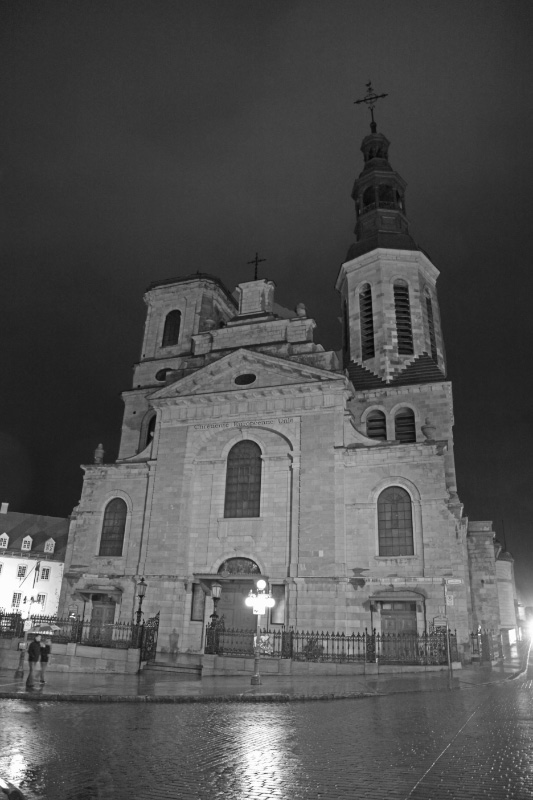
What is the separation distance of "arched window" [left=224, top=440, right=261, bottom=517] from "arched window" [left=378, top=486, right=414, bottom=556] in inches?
241

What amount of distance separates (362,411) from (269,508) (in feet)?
28.2

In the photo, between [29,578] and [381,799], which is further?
[29,578]

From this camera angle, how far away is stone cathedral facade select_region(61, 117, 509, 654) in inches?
974

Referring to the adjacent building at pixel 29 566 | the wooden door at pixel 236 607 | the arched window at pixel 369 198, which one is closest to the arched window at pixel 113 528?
the wooden door at pixel 236 607

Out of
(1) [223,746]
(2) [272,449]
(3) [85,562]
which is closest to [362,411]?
(2) [272,449]

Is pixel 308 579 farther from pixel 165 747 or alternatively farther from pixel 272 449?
pixel 165 747

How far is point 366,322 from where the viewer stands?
35.9 meters

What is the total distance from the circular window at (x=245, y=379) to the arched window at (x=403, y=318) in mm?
9581

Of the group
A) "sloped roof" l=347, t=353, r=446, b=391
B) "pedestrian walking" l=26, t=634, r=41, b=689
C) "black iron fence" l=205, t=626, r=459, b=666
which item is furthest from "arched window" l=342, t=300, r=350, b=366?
"pedestrian walking" l=26, t=634, r=41, b=689

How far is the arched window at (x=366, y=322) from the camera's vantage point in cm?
3478

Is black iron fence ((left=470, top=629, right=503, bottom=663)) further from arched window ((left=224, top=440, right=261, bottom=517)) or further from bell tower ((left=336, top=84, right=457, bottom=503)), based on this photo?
arched window ((left=224, top=440, right=261, bottom=517))

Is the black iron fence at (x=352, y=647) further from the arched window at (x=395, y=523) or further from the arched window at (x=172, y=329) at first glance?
the arched window at (x=172, y=329)

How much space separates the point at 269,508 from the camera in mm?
27547

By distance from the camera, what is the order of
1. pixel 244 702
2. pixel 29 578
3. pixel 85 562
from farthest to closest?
pixel 29 578 < pixel 85 562 < pixel 244 702
